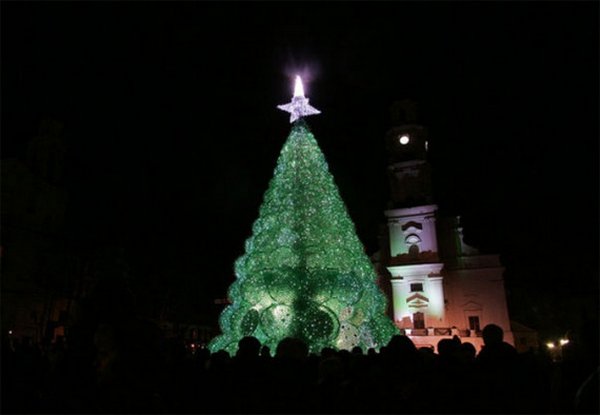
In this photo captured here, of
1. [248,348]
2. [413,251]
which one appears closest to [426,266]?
[413,251]

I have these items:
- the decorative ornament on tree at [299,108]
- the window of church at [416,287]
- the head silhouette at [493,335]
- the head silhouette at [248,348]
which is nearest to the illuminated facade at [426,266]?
the window of church at [416,287]

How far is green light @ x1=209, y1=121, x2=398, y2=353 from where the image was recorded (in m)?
12.8

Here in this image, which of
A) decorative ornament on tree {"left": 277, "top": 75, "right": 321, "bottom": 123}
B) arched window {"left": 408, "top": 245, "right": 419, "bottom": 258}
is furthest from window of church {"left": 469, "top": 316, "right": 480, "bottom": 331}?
decorative ornament on tree {"left": 277, "top": 75, "right": 321, "bottom": 123}

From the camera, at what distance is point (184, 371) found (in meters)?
4.96

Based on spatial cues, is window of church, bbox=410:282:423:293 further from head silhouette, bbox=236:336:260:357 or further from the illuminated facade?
head silhouette, bbox=236:336:260:357

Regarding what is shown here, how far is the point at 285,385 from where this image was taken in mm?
4141

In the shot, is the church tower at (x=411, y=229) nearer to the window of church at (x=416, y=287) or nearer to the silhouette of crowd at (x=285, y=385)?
the window of church at (x=416, y=287)

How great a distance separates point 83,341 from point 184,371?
5.74 feet

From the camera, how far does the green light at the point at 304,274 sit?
42.1ft

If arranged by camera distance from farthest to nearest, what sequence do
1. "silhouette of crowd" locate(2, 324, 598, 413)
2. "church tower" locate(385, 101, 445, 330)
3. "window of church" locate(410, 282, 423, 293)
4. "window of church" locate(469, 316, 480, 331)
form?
"window of church" locate(410, 282, 423, 293)
"church tower" locate(385, 101, 445, 330)
"window of church" locate(469, 316, 480, 331)
"silhouette of crowd" locate(2, 324, 598, 413)

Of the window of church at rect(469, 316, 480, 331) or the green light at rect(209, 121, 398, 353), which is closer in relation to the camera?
the green light at rect(209, 121, 398, 353)

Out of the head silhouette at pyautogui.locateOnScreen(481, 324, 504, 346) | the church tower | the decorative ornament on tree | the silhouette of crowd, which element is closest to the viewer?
the silhouette of crowd

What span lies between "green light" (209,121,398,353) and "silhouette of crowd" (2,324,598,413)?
783 cm

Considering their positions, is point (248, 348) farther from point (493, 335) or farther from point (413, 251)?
point (413, 251)
